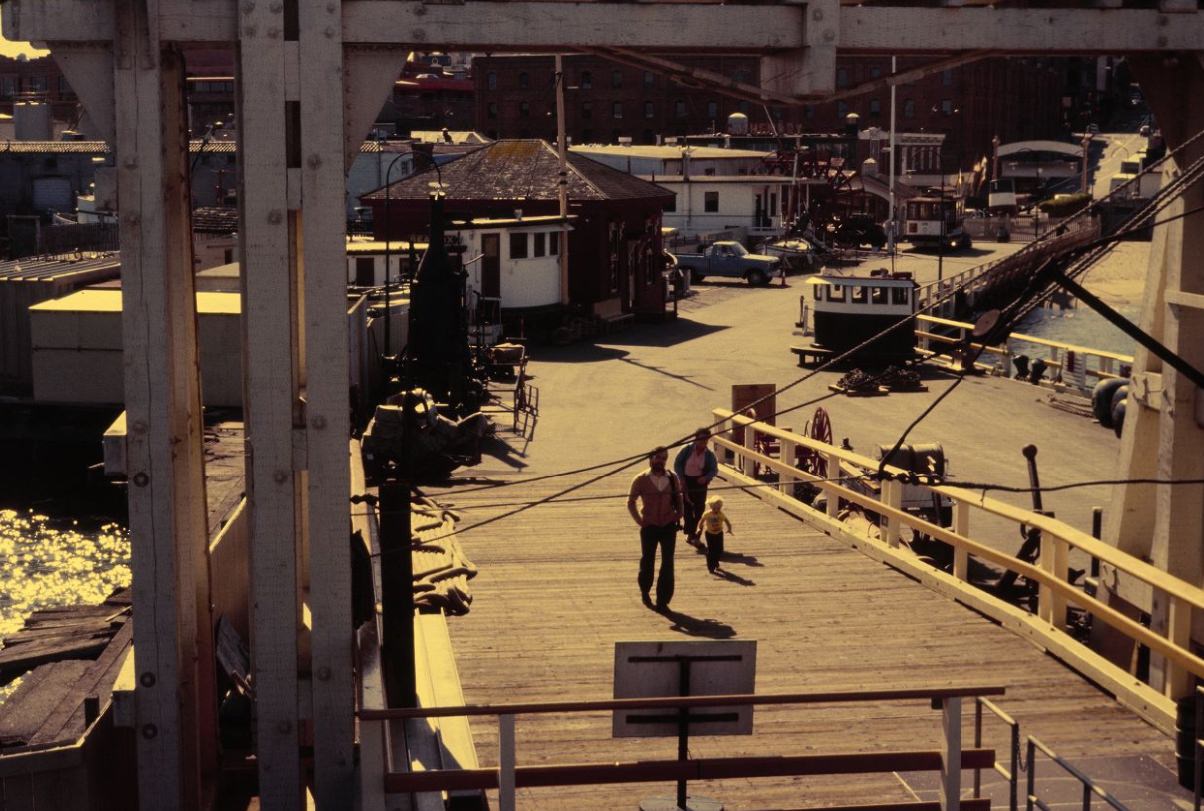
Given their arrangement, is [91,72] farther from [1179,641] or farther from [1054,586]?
[1054,586]

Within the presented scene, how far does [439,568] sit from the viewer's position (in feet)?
51.8

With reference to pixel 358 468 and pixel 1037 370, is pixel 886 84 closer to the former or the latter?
pixel 358 468

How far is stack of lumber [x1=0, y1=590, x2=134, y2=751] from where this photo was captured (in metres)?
15.5

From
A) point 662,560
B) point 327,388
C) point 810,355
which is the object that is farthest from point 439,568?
point 810,355

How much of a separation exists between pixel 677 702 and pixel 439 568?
7631mm

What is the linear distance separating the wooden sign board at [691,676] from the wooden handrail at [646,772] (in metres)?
0.29

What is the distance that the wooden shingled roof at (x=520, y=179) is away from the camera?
5366 centimetres

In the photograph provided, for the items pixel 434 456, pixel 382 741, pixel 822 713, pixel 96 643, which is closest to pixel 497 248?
pixel 434 456

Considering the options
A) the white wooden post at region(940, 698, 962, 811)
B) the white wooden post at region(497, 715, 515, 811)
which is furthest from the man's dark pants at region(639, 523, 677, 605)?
the white wooden post at region(497, 715, 515, 811)

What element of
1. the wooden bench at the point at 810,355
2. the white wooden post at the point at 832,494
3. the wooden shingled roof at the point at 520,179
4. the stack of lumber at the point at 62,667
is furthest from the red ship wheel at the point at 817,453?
the wooden shingled roof at the point at 520,179

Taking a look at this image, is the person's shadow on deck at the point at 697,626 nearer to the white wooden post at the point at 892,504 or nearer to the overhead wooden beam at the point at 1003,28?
the white wooden post at the point at 892,504

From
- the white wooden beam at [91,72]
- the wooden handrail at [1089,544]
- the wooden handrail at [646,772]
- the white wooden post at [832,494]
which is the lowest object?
the white wooden post at [832,494]

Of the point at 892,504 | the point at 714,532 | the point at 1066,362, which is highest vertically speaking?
the point at 892,504

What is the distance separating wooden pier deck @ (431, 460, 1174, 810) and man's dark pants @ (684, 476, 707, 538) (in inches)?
8.4
